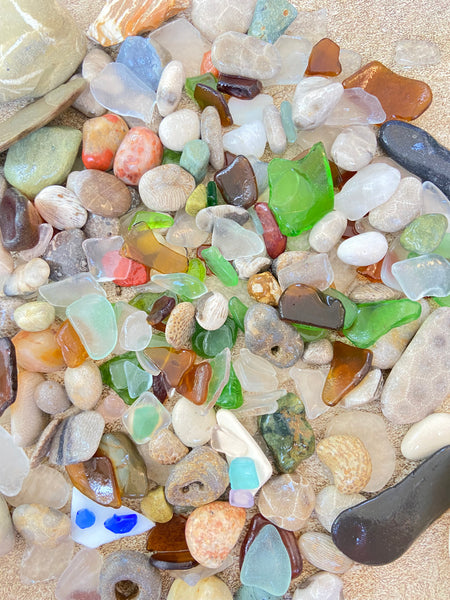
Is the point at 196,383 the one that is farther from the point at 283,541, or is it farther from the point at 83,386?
the point at 283,541

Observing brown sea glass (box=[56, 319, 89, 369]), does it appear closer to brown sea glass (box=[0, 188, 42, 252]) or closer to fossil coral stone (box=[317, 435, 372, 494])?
brown sea glass (box=[0, 188, 42, 252])

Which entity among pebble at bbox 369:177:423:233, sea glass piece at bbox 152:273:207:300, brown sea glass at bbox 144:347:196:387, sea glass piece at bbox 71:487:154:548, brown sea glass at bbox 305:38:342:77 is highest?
brown sea glass at bbox 305:38:342:77

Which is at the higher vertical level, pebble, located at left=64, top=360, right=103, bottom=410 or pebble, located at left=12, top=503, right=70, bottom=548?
pebble, located at left=64, top=360, right=103, bottom=410

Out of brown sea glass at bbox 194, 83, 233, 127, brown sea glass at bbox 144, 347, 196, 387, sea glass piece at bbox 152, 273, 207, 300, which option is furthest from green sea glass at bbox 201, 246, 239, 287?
brown sea glass at bbox 194, 83, 233, 127

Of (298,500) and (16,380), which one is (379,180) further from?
(16,380)

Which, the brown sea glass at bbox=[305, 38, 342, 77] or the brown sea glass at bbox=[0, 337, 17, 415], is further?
the brown sea glass at bbox=[305, 38, 342, 77]

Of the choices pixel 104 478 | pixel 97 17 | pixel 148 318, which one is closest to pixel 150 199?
pixel 148 318
